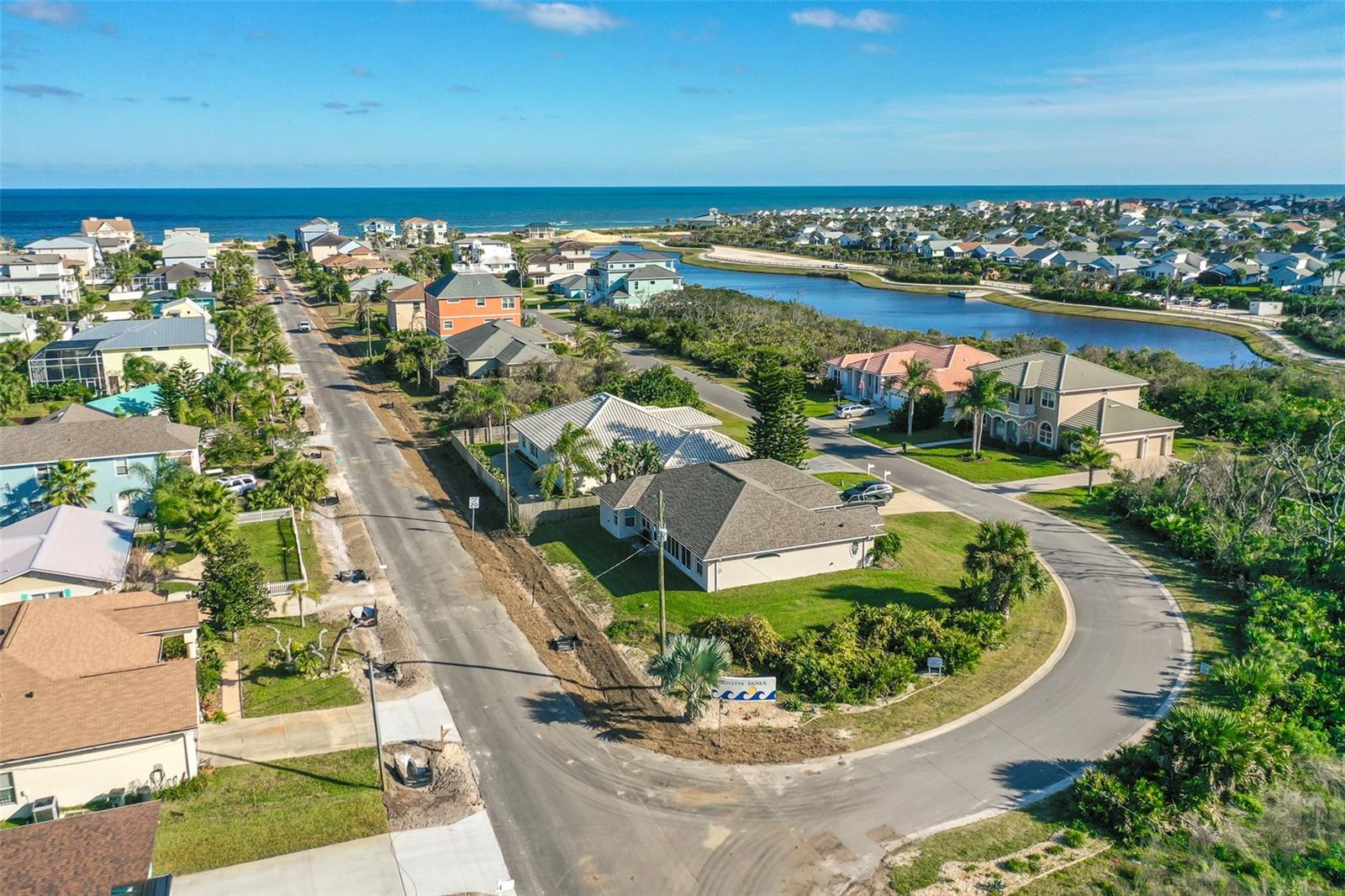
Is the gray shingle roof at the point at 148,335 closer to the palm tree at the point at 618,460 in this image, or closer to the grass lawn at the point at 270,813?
the palm tree at the point at 618,460

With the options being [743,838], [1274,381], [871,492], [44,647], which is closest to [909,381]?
[871,492]

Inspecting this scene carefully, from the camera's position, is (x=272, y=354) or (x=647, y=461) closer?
(x=647, y=461)

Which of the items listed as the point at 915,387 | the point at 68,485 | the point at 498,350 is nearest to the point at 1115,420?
the point at 915,387

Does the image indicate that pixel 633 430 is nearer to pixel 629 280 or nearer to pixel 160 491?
pixel 160 491

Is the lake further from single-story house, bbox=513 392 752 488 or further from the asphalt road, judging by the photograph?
the asphalt road

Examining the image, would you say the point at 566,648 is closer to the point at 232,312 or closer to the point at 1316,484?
the point at 1316,484

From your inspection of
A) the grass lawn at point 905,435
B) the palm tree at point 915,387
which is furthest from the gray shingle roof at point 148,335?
the palm tree at point 915,387

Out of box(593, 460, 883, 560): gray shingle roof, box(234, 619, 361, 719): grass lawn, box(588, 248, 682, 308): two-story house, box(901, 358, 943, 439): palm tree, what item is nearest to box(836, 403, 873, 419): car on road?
box(901, 358, 943, 439): palm tree
